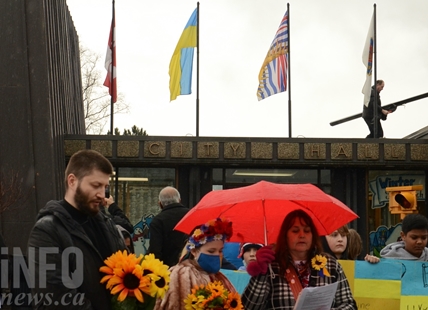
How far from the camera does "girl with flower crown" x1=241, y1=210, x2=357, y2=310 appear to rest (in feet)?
16.8

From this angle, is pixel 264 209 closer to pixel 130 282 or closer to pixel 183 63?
pixel 130 282

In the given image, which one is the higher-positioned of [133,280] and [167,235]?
[133,280]

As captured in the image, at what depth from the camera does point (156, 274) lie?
427cm

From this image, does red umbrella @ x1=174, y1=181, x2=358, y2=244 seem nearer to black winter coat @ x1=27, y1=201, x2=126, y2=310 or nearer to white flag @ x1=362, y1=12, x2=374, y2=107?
black winter coat @ x1=27, y1=201, x2=126, y2=310

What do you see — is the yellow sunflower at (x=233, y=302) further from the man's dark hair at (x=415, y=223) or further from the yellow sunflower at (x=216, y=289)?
the man's dark hair at (x=415, y=223)

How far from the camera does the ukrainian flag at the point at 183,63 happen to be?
2334 cm

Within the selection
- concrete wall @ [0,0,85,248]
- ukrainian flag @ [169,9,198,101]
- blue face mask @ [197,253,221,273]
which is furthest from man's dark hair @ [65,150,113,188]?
ukrainian flag @ [169,9,198,101]

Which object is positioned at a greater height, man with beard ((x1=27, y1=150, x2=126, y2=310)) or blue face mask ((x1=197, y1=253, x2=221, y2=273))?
man with beard ((x1=27, y1=150, x2=126, y2=310))

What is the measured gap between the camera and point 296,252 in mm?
5273

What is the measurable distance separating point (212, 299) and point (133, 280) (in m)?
0.83

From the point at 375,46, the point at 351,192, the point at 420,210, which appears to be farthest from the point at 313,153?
the point at 375,46

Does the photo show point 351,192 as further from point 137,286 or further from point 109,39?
point 137,286

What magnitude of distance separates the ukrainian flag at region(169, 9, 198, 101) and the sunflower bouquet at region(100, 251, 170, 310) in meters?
19.1

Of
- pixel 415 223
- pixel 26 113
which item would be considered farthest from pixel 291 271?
pixel 26 113
